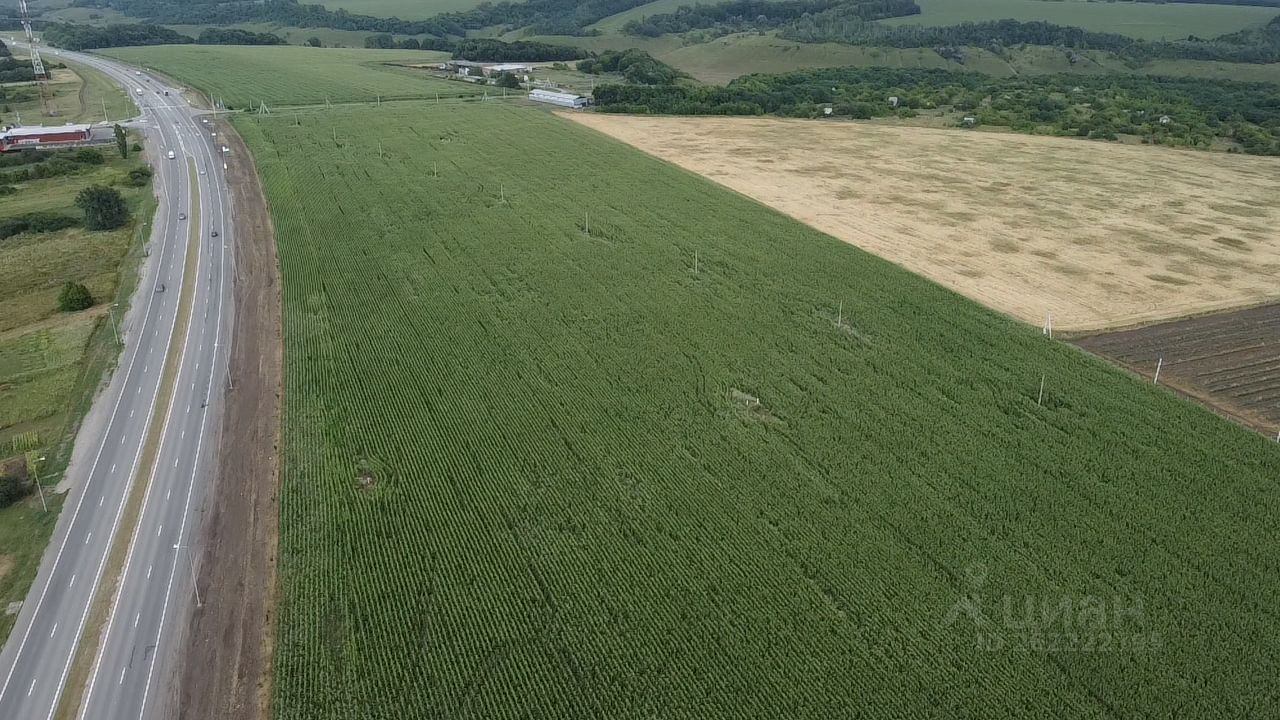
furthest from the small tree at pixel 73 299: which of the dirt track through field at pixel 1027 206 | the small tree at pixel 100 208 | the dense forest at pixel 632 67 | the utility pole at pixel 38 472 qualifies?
the dense forest at pixel 632 67

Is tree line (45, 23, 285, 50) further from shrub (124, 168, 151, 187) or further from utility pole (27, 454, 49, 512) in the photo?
utility pole (27, 454, 49, 512)

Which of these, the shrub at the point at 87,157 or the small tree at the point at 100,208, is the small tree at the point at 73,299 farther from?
the shrub at the point at 87,157

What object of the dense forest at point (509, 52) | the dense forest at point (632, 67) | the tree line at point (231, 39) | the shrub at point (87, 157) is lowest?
the shrub at point (87, 157)

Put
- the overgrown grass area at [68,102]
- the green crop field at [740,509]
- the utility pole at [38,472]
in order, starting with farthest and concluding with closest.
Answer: the overgrown grass area at [68,102] < the utility pole at [38,472] < the green crop field at [740,509]

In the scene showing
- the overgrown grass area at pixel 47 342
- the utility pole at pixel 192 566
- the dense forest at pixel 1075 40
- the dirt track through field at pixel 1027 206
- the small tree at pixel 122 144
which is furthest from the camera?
the dense forest at pixel 1075 40

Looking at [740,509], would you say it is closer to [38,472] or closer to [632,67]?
[38,472]
